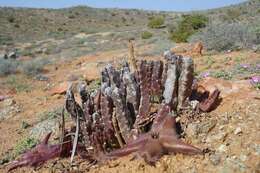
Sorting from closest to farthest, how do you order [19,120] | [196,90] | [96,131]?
1. [96,131]
2. [196,90]
3. [19,120]

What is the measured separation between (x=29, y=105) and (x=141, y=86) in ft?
16.3

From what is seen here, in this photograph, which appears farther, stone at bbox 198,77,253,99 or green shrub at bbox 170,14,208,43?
green shrub at bbox 170,14,208,43

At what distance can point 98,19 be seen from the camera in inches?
2108

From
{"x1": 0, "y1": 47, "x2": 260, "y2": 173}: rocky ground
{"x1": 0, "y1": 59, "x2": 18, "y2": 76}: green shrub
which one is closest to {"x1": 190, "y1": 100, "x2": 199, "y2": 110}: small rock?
{"x1": 0, "y1": 47, "x2": 260, "y2": 173}: rocky ground

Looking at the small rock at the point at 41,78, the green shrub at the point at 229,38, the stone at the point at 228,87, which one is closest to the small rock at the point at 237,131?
the stone at the point at 228,87

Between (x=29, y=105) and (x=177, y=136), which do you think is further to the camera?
(x=29, y=105)

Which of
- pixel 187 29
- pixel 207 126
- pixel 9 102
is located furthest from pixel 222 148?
pixel 187 29

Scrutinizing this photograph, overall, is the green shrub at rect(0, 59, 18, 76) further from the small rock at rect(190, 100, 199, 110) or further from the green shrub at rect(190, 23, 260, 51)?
the small rock at rect(190, 100, 199, 110)

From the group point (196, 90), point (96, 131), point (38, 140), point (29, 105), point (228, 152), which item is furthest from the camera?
point (29, 105)

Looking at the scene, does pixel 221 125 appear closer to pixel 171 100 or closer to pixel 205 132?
pixel 205 132

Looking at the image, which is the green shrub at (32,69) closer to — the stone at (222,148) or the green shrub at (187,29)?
the green shrub at (187,29)

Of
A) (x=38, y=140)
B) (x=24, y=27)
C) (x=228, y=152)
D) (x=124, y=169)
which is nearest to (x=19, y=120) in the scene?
(x=38, y=140)

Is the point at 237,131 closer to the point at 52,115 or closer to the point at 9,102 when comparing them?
the point at 52,115

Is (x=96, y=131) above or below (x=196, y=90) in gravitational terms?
below
